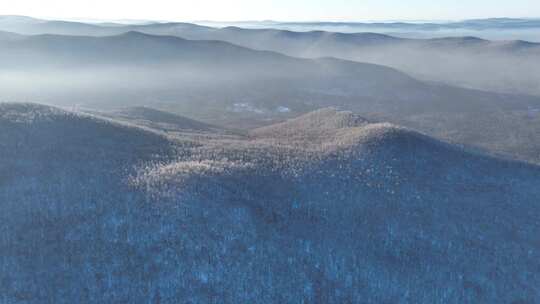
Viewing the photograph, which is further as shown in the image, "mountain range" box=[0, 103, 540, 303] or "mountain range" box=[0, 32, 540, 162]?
"mountain range" box=[0, 32, 540, 162]

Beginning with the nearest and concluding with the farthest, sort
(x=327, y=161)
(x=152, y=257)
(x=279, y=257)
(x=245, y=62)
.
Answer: (x=152, y=257), (x=279, y=257), (x=327, y=161), (x=245, y=62)

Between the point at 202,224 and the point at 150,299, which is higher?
the point at 202,224

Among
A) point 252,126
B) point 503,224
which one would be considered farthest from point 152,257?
point 252,126

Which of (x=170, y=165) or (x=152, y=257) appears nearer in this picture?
(x=152, y=257)

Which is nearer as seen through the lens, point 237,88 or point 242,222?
point 242,222

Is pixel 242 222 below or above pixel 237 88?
below

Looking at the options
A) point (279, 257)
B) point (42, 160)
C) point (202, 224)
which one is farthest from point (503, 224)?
point (42, 160)

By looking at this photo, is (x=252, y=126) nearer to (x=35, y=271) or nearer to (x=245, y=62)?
(x=35, y=271)

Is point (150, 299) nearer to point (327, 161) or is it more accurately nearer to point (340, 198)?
point (340, 198)

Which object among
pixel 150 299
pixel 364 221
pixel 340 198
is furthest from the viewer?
pixel 340 198

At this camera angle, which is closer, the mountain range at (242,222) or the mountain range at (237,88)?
the mountain range at (242,222)
